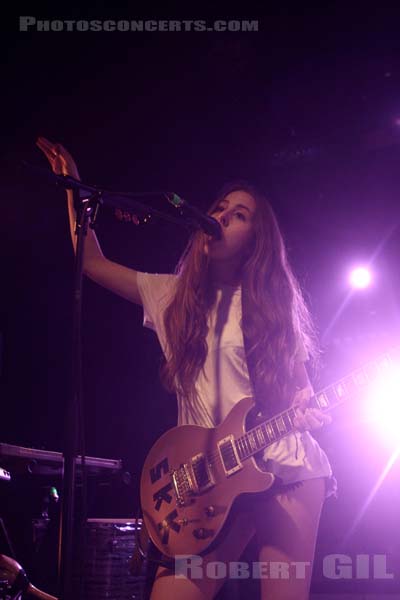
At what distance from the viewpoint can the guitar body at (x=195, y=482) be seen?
80.7 inches

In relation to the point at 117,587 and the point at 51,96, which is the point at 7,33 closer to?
the point at 51,96

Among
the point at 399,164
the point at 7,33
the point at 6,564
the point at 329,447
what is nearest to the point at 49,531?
the point at 6,564

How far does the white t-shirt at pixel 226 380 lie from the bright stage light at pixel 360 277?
Answer: 3.09 metres

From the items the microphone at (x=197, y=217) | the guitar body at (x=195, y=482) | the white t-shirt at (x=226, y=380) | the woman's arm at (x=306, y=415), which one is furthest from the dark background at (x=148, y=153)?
the microphone at (x=197, y=217)

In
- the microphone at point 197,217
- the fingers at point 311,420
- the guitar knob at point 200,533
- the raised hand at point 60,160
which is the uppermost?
the raised hand at point 60,160

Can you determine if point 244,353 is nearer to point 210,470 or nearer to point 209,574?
point 210,470

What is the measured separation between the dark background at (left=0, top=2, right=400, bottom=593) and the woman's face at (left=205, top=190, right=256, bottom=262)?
1590mm

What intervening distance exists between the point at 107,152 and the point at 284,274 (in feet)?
7.24

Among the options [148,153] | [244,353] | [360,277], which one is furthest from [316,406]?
[360,277]

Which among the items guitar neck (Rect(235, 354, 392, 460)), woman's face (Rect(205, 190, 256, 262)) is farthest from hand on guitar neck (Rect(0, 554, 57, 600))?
woman's face (Rect(205, 190, 256, 262))

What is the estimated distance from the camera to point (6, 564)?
272 centimetres

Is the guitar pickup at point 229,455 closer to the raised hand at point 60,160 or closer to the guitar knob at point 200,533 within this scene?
the guitar knob at point 200,533

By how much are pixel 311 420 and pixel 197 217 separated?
0.78 metres

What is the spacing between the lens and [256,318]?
7.43ft
